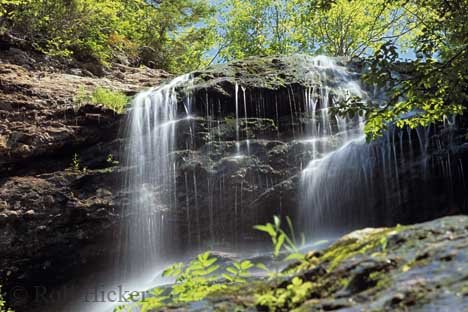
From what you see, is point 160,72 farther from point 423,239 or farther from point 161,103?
point 423,239

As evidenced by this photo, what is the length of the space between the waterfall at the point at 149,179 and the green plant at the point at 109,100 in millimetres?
230

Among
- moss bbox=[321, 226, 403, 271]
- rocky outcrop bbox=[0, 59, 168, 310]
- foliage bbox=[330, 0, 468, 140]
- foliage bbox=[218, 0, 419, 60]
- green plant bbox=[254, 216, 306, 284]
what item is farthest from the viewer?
foliage bbox=[218, 0, 419, 60]

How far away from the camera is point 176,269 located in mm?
2525

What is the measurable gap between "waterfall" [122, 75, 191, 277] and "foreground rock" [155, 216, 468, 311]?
623 centimetres

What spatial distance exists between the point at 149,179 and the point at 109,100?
191 centimetres

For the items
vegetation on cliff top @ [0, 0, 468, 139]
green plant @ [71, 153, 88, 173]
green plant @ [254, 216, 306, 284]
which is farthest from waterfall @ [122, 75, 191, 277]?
green plant @ [254, 216, 306, 284]

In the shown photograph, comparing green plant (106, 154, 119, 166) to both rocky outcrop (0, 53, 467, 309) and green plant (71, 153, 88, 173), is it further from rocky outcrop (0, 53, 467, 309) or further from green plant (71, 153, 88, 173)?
green plant (71, 153, 88, 173)

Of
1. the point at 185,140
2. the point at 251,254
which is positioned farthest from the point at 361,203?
the point at 185,140

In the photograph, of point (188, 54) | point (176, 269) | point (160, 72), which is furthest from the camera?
point (188, 54)

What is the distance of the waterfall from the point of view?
8.48 m

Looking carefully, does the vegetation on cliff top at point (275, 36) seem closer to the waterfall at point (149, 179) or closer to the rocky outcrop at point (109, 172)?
the rocky outcrop at point (109, 172)

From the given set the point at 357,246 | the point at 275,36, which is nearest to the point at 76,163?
the point at 357,246

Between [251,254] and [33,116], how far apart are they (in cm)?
475

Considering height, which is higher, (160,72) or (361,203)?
(160,72)
